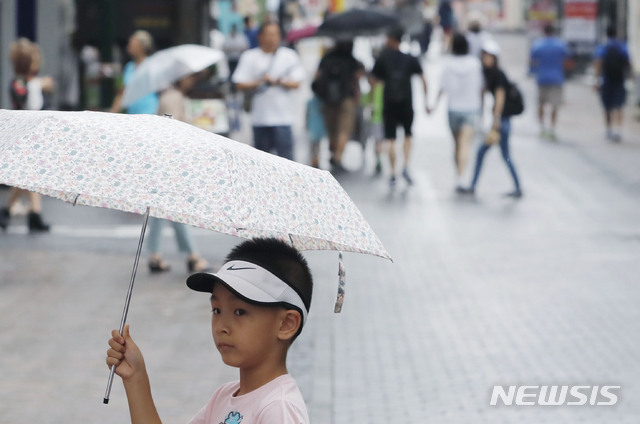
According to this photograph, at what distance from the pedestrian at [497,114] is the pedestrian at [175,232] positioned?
4.96 m

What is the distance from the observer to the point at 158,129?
3.29m

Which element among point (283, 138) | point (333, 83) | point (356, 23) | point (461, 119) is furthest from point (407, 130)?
point (283, 138)

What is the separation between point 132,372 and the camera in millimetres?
3057

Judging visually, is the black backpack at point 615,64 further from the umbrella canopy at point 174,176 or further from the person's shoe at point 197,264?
the umbrella canopy at point 174,176

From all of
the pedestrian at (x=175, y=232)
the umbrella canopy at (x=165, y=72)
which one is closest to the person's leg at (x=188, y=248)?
the pedestrian at (x=175, y=232)

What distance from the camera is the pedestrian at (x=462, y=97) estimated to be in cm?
1527

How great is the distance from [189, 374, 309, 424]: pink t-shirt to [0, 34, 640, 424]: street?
3.15m

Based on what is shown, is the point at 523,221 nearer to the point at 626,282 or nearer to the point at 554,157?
the point at 626,282

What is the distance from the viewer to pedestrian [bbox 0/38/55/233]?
1187 cm

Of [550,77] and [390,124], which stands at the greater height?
[550,77]

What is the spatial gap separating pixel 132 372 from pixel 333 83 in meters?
13.9

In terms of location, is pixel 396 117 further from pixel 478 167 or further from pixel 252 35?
pixel 252 35

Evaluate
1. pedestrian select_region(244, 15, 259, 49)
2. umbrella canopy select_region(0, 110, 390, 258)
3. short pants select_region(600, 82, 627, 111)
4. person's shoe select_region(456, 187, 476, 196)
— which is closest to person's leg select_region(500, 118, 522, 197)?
person's shoe select_region(456, 187, 476, 196)

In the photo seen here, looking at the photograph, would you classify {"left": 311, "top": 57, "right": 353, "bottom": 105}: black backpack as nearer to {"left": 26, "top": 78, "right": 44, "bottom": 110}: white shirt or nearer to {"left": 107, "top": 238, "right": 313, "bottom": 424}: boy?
{"left": 26, "top": 78, "right": 44, "bottom": 110}: white shirt
